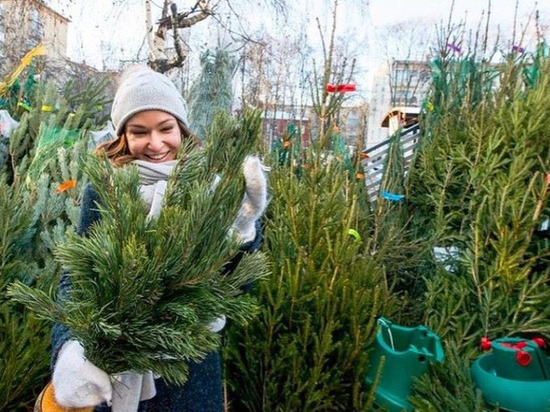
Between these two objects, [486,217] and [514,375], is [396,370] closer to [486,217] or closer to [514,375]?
[514,375]

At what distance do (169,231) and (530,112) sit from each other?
9.45ft

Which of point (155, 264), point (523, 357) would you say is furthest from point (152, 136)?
point (523, 357)

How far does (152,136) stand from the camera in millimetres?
1181

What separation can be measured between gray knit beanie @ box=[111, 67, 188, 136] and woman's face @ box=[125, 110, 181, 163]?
2 cm

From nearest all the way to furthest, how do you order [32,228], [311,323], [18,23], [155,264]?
[155,264], [311,323], [32,228], [18,23]

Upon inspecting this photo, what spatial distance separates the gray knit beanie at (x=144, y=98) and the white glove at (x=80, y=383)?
23.9 inches

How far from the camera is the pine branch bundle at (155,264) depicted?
29.7 inches

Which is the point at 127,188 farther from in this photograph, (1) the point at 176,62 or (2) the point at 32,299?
(1) the point at 176,62

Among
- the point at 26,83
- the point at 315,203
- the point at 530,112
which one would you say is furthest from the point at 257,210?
the point at 26,83

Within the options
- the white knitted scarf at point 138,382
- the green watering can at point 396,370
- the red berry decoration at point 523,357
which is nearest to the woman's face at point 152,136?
the white knitted scarf at point 138,382

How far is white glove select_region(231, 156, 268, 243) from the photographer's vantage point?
92 cm

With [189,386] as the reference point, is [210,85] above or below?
above

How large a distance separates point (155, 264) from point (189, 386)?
573 millimetres

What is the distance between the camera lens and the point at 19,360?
195cm
